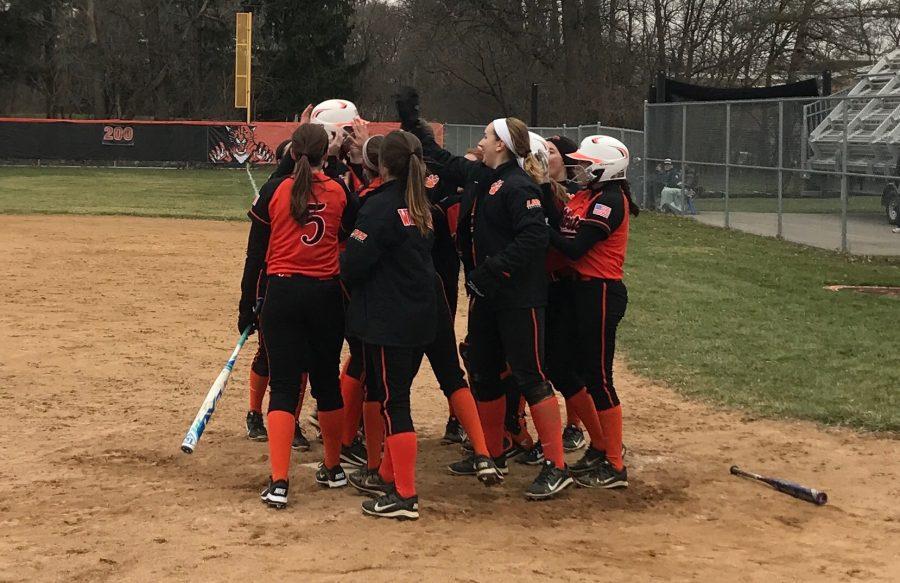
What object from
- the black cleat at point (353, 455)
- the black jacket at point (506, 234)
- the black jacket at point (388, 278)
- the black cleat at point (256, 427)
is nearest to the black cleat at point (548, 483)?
the black jacket at point (506, 234)

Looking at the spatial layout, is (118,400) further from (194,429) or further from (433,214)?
(433,214)

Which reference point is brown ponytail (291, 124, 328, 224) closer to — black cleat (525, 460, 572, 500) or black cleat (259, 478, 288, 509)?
black cleat (259, 478, 288, 509)

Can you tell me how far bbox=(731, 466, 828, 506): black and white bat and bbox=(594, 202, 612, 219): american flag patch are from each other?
172 cm

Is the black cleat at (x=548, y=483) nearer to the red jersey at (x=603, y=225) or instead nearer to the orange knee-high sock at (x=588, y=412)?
the orange knee-high sock at (x=588, y=412)

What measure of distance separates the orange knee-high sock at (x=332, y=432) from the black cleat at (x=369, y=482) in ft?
0.49

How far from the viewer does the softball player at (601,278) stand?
606 cm

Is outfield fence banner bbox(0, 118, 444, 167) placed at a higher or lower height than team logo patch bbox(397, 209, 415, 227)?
higher

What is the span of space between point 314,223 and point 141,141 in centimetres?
3813

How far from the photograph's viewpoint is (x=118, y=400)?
800cm

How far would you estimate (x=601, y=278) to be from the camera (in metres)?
6.10

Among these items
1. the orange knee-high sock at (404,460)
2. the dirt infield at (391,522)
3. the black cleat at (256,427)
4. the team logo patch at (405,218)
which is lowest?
the dirt infield at (391,522)

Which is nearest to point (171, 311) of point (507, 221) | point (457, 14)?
point (507, 221)

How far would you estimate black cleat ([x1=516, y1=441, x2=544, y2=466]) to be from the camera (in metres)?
6.66

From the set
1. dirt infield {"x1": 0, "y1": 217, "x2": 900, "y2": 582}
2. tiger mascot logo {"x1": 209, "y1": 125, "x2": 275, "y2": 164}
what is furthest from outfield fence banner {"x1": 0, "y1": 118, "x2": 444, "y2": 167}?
dirt infield {"x1": 0, "y1": 217, "x2": 900, "y2": 582}
